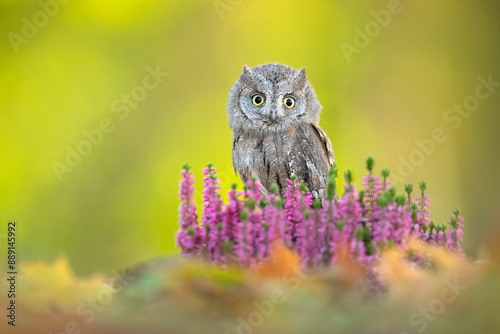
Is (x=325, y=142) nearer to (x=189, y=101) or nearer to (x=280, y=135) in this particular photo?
(x=280, y=135)

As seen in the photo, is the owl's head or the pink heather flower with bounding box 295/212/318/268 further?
the owl's head

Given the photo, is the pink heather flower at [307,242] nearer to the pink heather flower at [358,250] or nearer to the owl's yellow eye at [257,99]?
the pink heather flower at [358,250]

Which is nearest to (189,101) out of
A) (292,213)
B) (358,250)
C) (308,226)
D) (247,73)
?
(247,73)

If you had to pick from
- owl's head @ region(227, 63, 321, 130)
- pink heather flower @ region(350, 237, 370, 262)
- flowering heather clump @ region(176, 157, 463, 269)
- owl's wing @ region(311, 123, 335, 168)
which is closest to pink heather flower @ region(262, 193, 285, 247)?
flowering heather clump @ region(176, 157, 463, 269)

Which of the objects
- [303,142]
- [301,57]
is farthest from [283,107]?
[301,57]

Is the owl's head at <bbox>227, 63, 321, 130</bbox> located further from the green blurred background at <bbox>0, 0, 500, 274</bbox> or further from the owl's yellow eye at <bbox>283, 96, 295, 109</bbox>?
the green blurred background at <bbox>0, 0, 500, 274</bbox>

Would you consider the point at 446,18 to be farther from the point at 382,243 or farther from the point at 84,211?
the point at 84,211
